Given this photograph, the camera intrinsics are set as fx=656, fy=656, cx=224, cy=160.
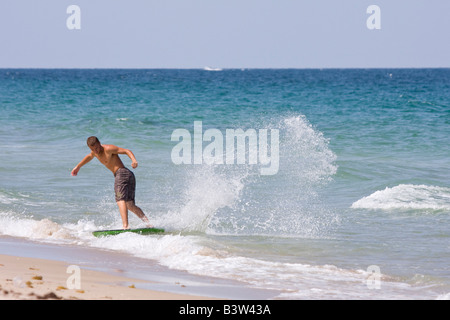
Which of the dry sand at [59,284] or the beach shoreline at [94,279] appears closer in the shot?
the dry sand at [59,284]

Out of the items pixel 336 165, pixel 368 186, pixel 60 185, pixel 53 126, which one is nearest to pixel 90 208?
pixel 60 185

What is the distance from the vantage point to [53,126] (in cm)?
2445

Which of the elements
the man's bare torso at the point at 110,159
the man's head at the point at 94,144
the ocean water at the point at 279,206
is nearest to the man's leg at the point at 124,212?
the ocean water at the point at 279,206

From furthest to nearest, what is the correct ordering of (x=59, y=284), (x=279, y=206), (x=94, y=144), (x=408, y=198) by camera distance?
(x=408, y=198) → (x=279, y=206) → (x=94, y=144) → (x=59, y=284)

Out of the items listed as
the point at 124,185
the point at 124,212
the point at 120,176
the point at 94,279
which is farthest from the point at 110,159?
the point at 94,279

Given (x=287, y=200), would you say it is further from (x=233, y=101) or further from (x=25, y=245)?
(x=233, y=101)

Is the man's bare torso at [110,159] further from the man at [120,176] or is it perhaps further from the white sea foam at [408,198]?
the white sea foam at [408,198]

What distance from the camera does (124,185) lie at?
31.1ft

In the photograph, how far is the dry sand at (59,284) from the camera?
5367 mm

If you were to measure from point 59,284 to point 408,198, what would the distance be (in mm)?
7921

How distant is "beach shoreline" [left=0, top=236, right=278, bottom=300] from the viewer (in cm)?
557

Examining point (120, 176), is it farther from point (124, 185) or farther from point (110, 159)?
point (110, 159)

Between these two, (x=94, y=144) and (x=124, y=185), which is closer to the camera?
(x=94, y=144)

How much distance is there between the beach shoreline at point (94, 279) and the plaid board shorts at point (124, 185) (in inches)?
51.0
